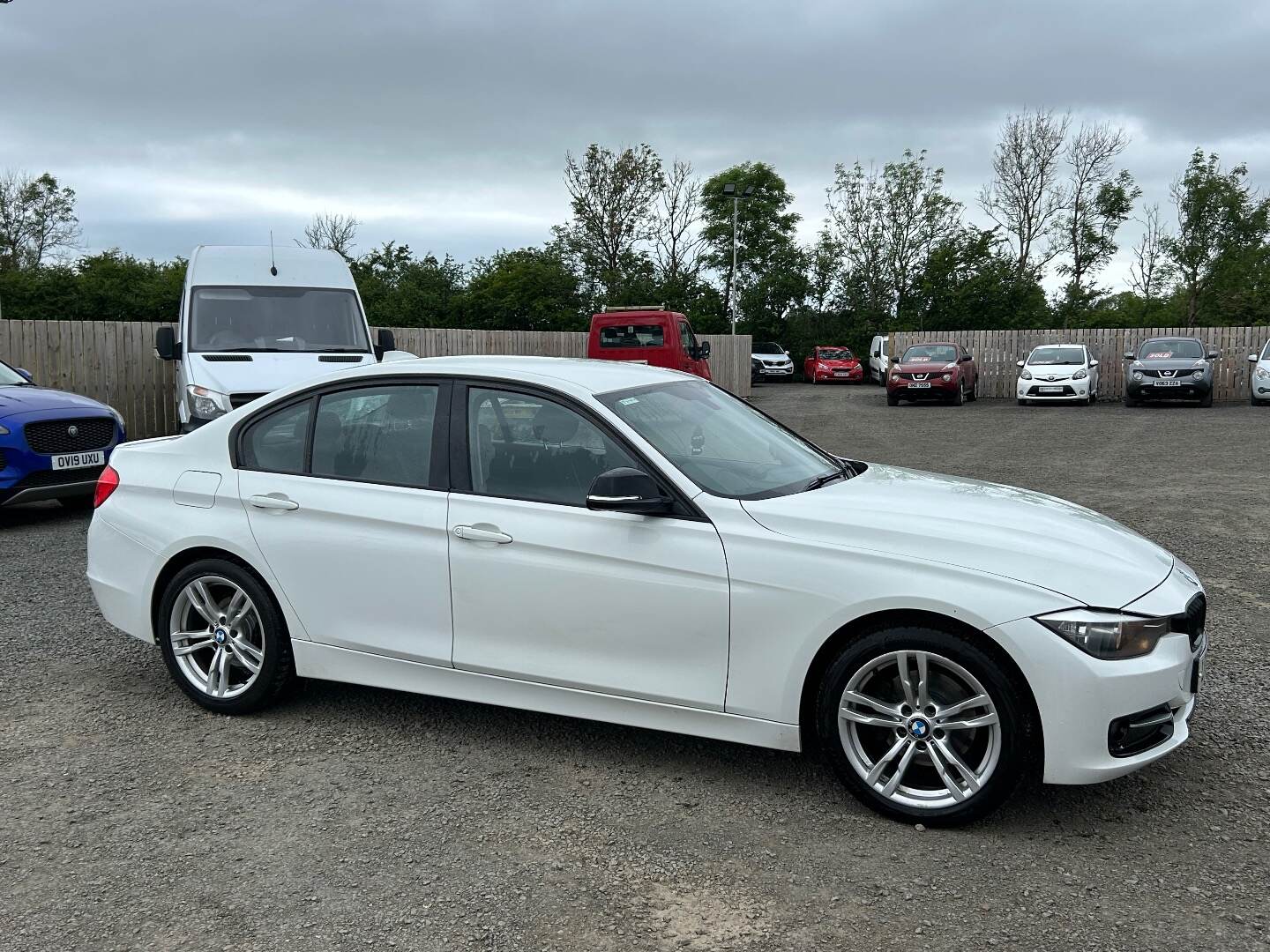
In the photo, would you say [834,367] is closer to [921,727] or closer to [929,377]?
[929,377]

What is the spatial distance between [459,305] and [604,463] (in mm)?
43669

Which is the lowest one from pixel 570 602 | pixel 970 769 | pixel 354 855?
pixel 354 855

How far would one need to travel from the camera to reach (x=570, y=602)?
3965 mm

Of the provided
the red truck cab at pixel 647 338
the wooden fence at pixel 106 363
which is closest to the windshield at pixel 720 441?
the wooden fence at pixel 106 363

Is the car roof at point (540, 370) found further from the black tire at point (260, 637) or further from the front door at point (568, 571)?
the black tire at point (260, 637)

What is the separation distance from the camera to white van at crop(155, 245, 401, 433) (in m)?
11.1

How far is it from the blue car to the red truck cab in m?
13.6

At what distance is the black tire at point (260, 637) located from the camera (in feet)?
15.1

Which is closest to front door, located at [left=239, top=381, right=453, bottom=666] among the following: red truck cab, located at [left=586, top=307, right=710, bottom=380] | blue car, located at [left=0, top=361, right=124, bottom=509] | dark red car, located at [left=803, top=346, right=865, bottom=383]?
blue car, located at [left=0, top=361, right=124, bottom=509]

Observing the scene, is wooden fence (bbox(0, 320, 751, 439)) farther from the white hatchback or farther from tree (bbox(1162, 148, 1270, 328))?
tree (bbox(1162, 148, 1270, 328))

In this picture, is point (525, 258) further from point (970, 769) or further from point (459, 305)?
point (970, 769)

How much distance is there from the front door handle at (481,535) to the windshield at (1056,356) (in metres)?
25.5

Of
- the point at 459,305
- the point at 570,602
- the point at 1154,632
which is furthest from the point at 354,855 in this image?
the point at 459,305

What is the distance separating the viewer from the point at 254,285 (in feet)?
40.9
